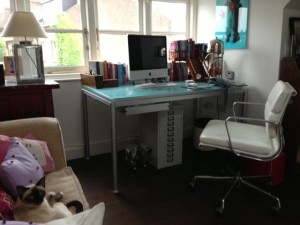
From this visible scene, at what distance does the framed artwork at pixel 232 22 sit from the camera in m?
2.71

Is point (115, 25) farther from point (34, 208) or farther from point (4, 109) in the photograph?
point (34, 208)

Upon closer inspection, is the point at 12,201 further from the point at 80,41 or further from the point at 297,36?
the point at 297,36

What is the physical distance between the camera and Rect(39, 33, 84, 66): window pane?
2.63m

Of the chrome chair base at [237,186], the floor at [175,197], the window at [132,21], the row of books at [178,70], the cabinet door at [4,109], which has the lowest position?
the floor at [175,197]

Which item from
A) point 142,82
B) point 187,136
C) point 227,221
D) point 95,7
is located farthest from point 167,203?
point 95,7

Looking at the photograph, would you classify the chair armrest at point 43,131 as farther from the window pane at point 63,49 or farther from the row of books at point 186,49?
the row of books at point 186,49

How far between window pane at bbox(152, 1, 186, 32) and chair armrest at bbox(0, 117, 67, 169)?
6.31 feet

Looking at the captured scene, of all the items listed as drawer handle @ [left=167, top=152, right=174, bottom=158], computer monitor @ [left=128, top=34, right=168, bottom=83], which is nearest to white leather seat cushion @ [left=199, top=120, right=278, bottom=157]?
drawer handle @ [left=167, top=152, right=174, bottom=158]

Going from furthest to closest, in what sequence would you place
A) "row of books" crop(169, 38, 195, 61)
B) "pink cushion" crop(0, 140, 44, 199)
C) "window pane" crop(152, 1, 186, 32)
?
1. "window pane" crop(152, 1, 186, 32)
2. "row of books" crop(169, 38, 195, 61)
3. "pink cushion" crop(0, 140, 44, 199)

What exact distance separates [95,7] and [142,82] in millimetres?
903

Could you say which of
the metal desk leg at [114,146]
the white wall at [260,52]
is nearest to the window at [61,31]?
the metal desk leg at [114,146]

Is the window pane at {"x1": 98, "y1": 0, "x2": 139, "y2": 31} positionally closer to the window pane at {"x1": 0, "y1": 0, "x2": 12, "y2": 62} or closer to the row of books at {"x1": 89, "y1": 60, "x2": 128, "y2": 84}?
the row of books at {"x1": 89, "y1": 60, "x2": 128, "y2": 84}

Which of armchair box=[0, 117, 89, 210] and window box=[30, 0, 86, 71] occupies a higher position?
window box=[30, 0, 86, 71]

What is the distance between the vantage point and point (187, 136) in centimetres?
348
